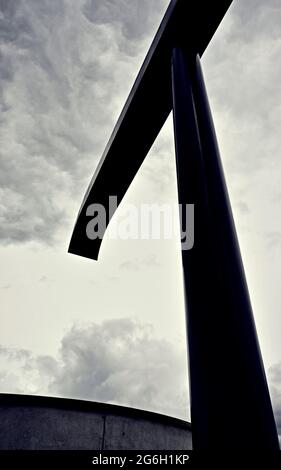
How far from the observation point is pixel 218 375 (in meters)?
2.18

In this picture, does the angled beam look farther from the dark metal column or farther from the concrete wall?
the concrete wall

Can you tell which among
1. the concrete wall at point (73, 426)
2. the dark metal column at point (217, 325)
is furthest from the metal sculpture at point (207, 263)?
the concrete wall at point (73, 426)

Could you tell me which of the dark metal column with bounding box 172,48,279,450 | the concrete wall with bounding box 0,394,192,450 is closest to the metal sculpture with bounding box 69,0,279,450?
the dark metal column with bounding box 172,48,279,450

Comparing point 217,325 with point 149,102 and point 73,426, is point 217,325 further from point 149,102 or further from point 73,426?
point 73,426

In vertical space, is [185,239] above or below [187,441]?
above

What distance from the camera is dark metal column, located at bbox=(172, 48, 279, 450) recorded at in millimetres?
2025

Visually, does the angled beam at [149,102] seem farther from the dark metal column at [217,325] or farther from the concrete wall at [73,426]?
the concrete wall at [73,426]

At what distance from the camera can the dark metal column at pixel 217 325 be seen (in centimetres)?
203

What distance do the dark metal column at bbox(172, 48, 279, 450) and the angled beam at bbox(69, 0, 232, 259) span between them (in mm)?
2017

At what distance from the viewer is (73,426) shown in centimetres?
916

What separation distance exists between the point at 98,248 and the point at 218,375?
6903 mm

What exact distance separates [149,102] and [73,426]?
31.1 ft
